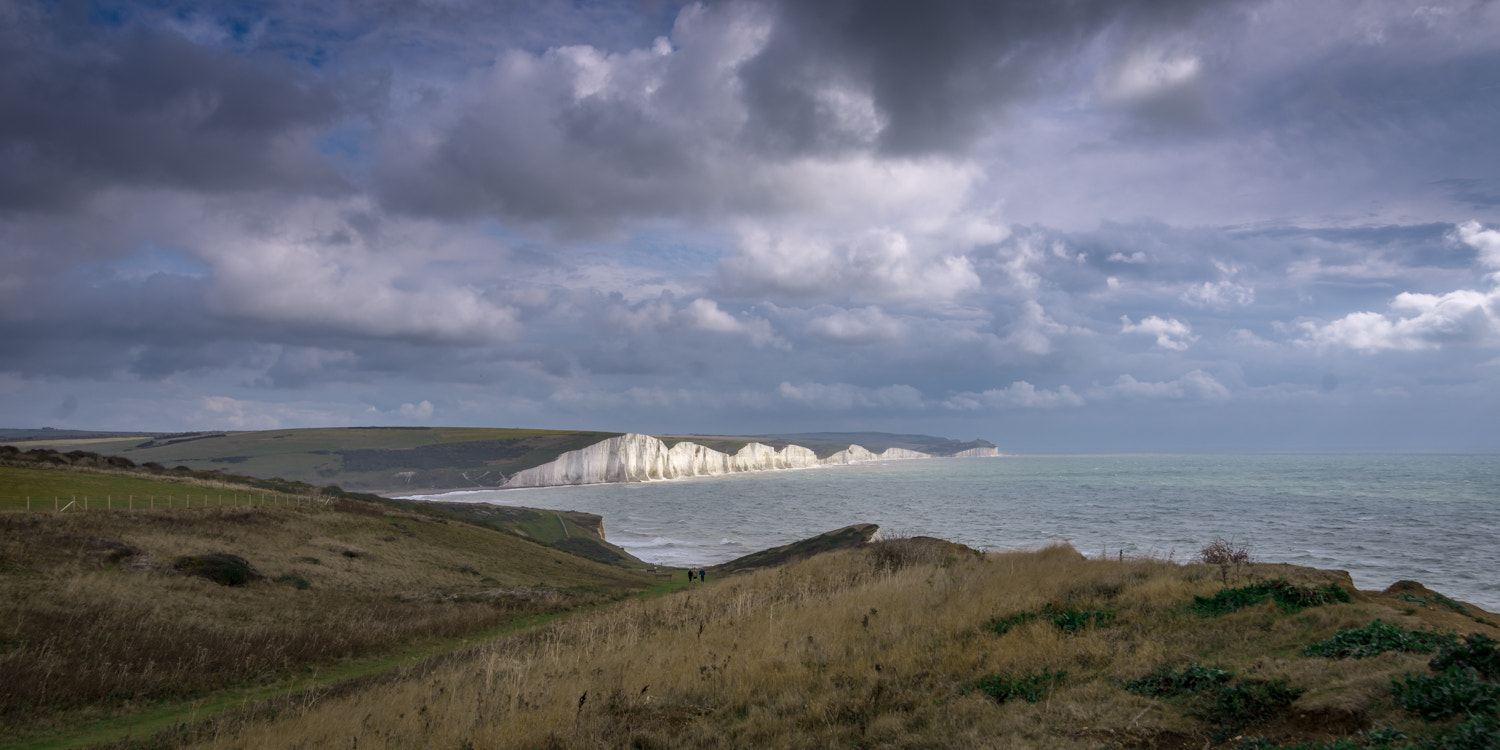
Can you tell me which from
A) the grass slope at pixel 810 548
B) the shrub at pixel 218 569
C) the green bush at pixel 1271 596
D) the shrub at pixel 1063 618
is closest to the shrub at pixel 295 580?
the shrub at pixel 218 569

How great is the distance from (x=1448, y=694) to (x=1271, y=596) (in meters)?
5.27

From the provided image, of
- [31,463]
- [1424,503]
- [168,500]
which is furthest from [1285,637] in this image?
[1424,503]

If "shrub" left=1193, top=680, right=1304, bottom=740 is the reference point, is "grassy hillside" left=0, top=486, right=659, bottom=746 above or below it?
below

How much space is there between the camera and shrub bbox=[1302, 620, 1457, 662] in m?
7.27

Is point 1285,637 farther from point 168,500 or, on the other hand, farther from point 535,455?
point 535,455

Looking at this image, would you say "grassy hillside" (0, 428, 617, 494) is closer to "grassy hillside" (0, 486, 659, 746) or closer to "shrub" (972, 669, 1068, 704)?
"grassy hillside" (0, 486, 659, 746)

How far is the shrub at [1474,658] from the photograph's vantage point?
5.99m

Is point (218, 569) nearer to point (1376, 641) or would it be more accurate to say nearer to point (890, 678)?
point (890, 678)

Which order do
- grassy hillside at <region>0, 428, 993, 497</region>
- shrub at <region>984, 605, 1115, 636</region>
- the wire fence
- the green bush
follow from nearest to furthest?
1. the green bush
2. shrub at <region>984, 605, 1115, 636</region>
3. the wire fence
4. grassy hillside at <region>0, 428, 993, 497</region>

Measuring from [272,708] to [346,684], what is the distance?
7.63ft

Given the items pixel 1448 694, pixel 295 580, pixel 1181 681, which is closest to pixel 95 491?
pixel 295 580

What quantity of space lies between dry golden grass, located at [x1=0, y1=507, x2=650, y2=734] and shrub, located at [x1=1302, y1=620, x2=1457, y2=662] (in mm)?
18772

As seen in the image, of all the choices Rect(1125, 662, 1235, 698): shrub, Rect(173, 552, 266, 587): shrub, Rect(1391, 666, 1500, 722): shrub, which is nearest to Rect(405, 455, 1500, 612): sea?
Rect(1125, 662, 1235, 698): shrub

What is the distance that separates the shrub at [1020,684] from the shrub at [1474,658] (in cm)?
329
